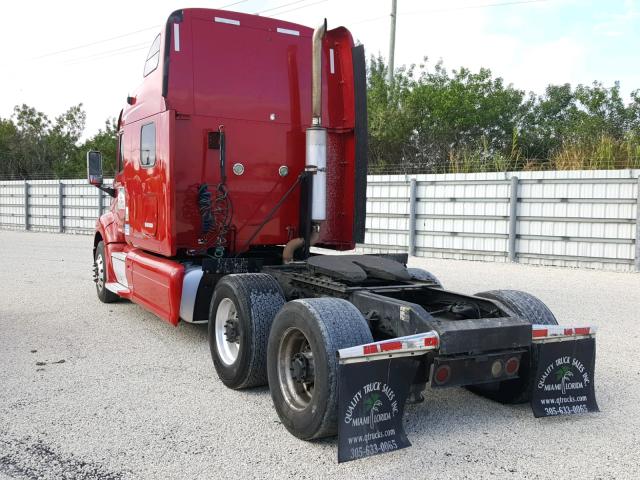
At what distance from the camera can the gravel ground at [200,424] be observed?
341 centimetres

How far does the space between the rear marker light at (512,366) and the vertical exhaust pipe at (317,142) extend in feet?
9.55

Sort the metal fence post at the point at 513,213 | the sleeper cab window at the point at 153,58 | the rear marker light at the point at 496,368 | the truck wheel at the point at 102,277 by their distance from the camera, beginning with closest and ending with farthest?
1. the rear marker light at the point at 496,368
2. the sleeper cab window at the point at 153,58
3. the truck wheel at the point at 102,277
4. the metal fence post at the point at 513,213

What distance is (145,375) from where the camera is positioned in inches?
203

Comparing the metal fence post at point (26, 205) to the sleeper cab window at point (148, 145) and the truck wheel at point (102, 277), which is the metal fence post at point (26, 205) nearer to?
the truck wheel at point (102, 277)

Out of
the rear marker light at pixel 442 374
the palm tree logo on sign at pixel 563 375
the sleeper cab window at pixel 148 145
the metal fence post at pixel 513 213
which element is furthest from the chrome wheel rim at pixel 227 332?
the metal fence post at pixel 513 213

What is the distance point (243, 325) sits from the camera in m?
4.66

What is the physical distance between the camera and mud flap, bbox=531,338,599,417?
400cm

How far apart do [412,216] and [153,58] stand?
32.6 ft

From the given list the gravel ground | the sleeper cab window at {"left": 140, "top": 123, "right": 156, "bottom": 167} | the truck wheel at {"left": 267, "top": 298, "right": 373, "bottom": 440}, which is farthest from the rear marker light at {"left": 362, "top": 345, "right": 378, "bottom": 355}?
the sleeper cab window at {"left": 140, "top": 123, "right": 156, "bottom": 167}

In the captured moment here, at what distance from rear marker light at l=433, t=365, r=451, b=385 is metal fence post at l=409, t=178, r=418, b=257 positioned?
11.8 m

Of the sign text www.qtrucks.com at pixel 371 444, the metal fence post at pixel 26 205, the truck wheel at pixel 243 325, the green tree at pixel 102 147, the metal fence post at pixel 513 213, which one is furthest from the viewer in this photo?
the green tree at pixel 102 147

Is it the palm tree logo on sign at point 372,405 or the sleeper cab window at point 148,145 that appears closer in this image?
the palm tree logo on sign at point 372,405

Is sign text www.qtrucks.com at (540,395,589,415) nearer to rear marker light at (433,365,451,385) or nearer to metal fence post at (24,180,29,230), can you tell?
rear marker light at (433,365,451,385)

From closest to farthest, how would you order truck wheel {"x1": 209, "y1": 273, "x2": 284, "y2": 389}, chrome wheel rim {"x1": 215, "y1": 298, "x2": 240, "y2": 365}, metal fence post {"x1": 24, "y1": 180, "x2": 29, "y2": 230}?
truck wheel {"x1": 209, "y1": 273, "x2": 284, "y2": 389} < chrome wheel rim {"x1": 215, "y1": 298, "x2": 240, "y2": 365} < metal fence post {"x1": 24, "y1": 180, "x2": 29, "y2": 230}
